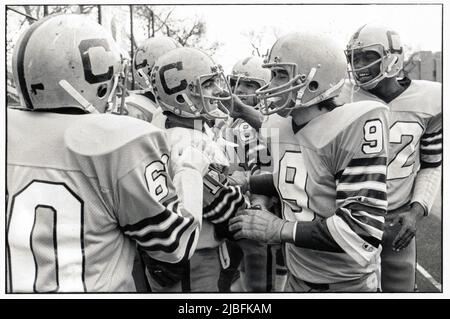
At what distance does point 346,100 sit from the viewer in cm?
222

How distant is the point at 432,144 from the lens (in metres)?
2.43

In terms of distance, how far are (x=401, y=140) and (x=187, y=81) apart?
1007 millimetres

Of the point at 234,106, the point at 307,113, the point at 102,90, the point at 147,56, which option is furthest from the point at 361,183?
the point at 147,56

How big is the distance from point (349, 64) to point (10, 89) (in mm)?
1460

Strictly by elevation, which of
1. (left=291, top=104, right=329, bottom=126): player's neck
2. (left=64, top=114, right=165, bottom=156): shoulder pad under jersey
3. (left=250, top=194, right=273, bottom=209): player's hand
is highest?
(left=291, top=104, right=329, bottom=126): player's neck

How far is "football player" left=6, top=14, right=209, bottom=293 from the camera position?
5.44ft

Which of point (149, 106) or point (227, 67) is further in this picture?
point (149, 106)

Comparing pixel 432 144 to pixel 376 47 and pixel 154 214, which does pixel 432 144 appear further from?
pixel 154 214

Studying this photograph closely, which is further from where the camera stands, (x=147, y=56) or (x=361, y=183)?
(x=147, y=56)

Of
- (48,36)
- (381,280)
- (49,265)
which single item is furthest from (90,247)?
(381,280)

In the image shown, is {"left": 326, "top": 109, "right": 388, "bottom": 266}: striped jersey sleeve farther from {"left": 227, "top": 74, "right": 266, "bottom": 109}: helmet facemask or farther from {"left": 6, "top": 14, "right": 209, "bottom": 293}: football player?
{"left": 227, "top": 74, "right": 266, "bottom": 109}: helmet facemask

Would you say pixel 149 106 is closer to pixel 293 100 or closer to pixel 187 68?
pixel 187 68

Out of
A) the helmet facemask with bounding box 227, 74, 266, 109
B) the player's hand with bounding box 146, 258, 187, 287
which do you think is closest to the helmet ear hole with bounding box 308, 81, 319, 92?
the helmet facemask with bounding box 227, 74, 266, 109

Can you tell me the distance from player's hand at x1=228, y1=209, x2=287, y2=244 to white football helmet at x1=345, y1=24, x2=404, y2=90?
2.44 ft
